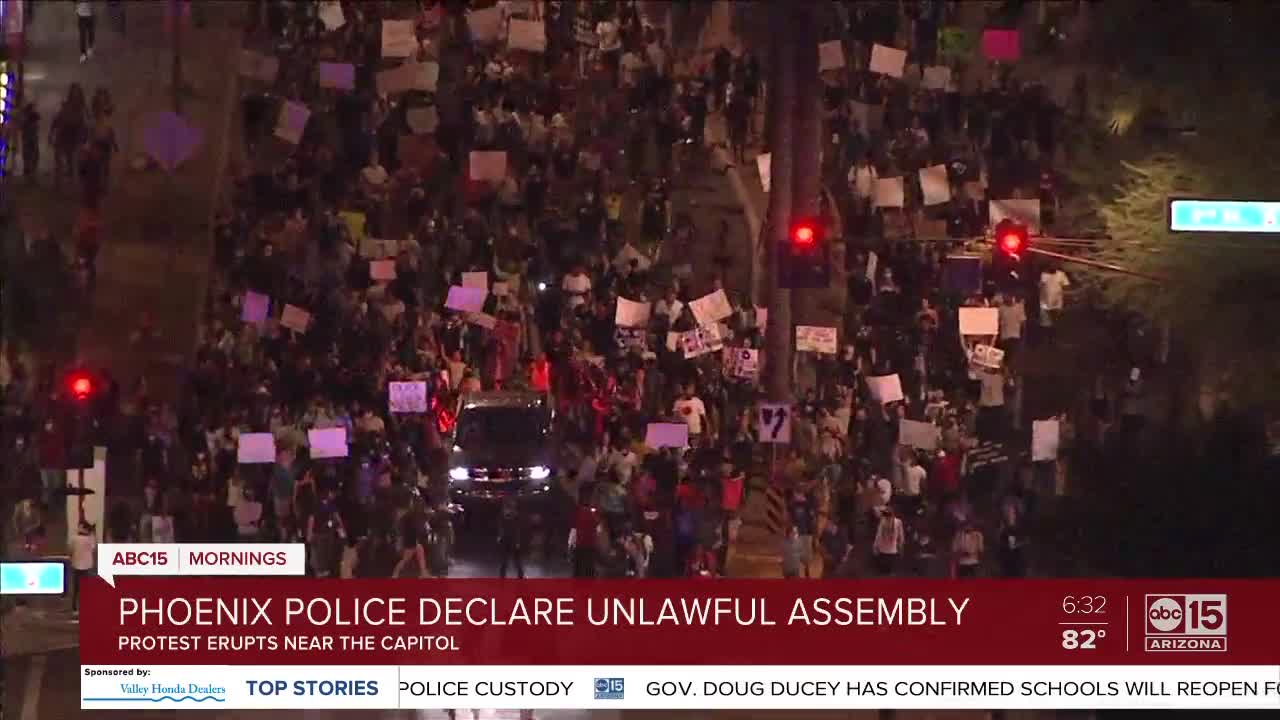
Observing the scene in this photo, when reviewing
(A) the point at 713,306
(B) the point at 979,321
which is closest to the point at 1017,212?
(B) the point at 979,321

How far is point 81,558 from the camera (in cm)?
645

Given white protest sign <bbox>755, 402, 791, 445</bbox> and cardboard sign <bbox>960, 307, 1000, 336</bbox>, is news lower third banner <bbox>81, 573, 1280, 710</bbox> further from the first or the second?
cardboard sign <bbox>960, 307, 1000, 336</bbox>

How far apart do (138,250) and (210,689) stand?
1685 mm

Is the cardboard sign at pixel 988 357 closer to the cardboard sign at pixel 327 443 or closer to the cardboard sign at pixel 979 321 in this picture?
the cardboard sign at pixel 979 321

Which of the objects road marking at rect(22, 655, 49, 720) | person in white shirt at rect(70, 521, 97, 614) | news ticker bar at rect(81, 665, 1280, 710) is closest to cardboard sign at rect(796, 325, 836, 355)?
news ticker bar at rect(81, 665, 1280, 710)

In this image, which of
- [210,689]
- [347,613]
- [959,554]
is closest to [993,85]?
[959,554]

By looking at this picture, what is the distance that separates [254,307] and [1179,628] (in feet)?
12.1

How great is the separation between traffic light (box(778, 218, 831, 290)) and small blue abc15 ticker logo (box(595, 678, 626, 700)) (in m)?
1.61

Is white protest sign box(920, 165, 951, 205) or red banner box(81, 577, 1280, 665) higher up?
white protest sign box(920, 165, 951, 205)

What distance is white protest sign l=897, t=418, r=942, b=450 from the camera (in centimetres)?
662

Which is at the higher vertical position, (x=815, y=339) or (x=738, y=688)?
(x=815, y=339)

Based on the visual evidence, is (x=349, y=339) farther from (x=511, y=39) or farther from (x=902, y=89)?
(x=902, y=89)

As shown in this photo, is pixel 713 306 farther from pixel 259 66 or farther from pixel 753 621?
pixel 259 66

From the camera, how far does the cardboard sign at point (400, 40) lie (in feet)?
22.3
